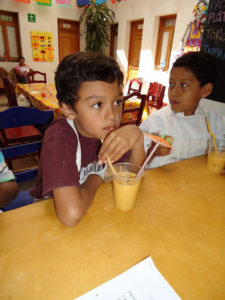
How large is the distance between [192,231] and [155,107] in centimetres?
408

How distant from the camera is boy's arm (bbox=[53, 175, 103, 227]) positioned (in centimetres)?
64

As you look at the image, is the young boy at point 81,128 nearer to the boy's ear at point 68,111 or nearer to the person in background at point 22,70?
the boy's ear at point 68,111

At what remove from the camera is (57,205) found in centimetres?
68

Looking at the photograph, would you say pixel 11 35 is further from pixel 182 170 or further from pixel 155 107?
pixel 182 170

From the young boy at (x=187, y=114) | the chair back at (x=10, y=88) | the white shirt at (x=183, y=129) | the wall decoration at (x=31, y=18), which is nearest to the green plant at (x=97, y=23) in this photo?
the wall decoration at (x=31, y=18)

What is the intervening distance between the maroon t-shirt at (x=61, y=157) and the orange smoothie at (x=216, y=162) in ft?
2.08

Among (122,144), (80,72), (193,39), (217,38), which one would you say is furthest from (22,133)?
(193,39)

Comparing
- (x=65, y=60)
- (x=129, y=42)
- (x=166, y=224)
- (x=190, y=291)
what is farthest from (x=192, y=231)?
(x=129, y=42)

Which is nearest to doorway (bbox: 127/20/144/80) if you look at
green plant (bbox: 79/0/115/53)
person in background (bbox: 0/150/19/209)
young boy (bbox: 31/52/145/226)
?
green plant (bbox: 79/0/115/53)

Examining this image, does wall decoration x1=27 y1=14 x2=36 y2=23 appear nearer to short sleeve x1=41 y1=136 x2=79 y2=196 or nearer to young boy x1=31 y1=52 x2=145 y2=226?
young boy x1=31 y1=52 x2=145 y2=226

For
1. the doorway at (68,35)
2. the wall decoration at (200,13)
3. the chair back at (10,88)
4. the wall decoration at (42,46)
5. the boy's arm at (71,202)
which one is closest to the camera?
the boy's arm at (71,202)

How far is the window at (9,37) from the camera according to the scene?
20.5 ft

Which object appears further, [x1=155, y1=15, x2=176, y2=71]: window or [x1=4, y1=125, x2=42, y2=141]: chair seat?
[x1=155, y1=15, x2=176, y2=71]: window

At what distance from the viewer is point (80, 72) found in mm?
849
